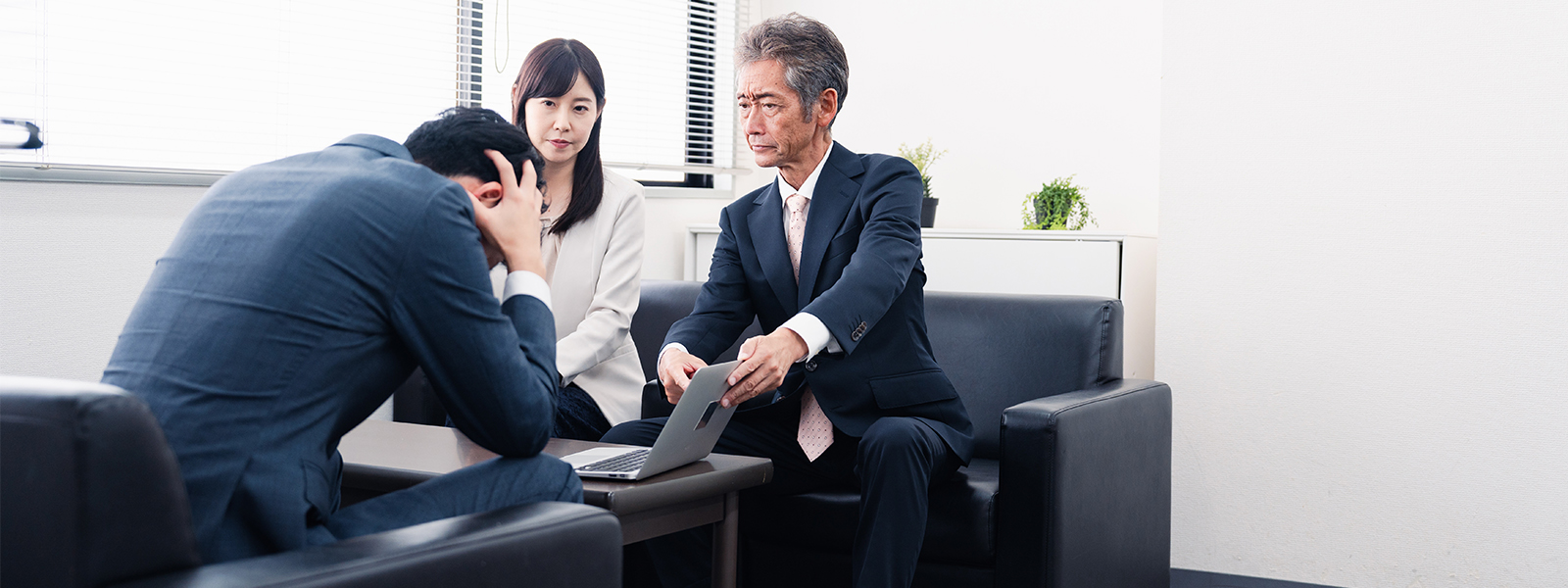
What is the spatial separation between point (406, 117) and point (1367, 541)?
9.41 feet

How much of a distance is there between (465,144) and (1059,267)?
2.26 m

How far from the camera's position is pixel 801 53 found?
235 centimetres

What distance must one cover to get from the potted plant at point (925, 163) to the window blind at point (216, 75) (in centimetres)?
155

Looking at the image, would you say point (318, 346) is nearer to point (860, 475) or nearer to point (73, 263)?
point (860, 475)

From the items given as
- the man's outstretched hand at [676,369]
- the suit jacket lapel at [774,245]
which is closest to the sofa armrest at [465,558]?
the man's outstretched hand at [676,369]

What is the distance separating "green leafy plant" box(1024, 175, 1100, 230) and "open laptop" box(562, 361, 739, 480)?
78.1 inches

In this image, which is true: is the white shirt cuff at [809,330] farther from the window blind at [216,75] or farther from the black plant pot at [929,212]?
the black plant pot at [929,212]

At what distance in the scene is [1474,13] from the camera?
2.74m

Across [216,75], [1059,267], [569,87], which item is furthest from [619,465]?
[1059,267]

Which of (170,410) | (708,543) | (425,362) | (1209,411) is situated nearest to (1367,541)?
(1209,411)

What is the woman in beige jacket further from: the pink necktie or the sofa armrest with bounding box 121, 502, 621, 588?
the sofa armrest with bounding box 121, 502, 621, 588

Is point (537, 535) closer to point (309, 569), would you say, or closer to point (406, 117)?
point (309, 569)

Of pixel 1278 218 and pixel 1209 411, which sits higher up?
pixel 1278 218

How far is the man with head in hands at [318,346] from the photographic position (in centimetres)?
114
